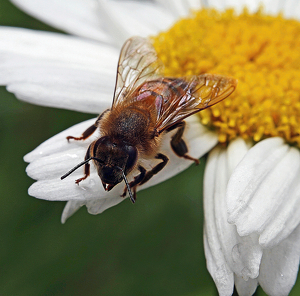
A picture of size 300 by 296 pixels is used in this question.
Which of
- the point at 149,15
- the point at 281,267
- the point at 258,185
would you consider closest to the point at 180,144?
the point at 258,185

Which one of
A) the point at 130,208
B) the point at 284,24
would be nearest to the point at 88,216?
the point at 130,208

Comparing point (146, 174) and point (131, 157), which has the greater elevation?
point (131, 157)

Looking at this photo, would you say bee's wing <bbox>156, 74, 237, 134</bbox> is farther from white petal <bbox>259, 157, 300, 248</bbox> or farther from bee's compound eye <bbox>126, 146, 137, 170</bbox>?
white petal <bbox>259, 157, 300, 248</bbox>

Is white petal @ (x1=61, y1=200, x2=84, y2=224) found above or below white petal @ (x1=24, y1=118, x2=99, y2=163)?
below

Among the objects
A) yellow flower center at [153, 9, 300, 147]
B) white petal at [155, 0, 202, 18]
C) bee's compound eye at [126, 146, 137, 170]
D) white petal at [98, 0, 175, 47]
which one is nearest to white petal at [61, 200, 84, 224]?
bee's compound eye at [126, 146, 137, 170]

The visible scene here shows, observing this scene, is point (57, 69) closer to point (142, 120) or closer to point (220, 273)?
point (142, 120)

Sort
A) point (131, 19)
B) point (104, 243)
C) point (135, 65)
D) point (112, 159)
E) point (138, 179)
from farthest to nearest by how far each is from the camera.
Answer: point (131, 19) → point (104, 243) → point (135, 65) → point (138, 179) → point (112, 159)

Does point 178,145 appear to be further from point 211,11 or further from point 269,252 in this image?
point 211,11
